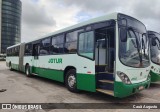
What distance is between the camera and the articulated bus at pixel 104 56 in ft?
18.9

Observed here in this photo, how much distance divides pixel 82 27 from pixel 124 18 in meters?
1.97

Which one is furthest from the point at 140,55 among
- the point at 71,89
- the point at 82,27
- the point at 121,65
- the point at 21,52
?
the point at 21,52

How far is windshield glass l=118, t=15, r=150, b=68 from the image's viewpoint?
5863mm

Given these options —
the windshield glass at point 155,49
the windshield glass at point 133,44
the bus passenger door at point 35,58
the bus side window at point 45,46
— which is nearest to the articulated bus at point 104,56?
the windshield glass at point 133,44

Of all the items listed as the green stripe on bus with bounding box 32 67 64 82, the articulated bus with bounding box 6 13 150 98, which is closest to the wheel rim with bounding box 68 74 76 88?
the articulated bus with bounding box 6 13 150 98

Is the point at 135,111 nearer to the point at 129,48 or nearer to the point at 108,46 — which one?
the point at 129,48

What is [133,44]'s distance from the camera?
6.27 metres

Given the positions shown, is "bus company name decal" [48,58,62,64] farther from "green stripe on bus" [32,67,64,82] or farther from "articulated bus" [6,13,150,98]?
"green stripe on bus" [32,67,64,82]

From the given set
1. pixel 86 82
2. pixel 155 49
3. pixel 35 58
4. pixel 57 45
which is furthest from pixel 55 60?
pixel 155 49

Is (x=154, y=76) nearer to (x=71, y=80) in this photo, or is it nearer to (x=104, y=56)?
(x=104, y=56)

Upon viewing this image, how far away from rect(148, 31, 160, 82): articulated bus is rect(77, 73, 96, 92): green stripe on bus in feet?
13.6

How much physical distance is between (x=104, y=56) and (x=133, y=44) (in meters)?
1.40

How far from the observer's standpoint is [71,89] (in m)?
7.86

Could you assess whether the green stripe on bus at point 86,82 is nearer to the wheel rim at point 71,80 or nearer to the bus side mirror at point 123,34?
the wheel rim at point 71,80
